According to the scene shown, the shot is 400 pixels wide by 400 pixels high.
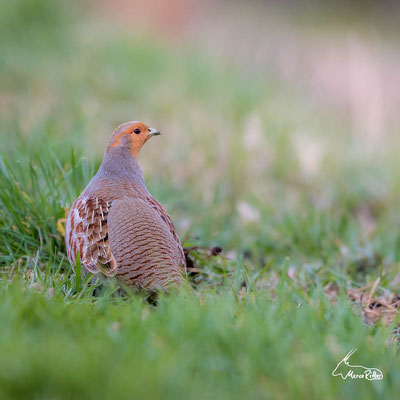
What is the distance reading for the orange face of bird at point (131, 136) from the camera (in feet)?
12.4

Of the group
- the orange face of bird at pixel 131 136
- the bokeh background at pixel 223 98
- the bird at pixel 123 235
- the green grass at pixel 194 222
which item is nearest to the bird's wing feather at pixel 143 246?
the bird at pixel 123 235

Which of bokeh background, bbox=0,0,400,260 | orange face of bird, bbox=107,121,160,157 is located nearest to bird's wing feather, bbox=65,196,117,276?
orange face of bird, bbox=107,121,160,157

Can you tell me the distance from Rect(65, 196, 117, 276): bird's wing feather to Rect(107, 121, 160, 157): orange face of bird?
1.51 ft

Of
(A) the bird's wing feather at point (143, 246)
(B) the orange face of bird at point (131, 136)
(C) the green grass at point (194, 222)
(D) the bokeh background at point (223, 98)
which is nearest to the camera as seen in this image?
(C) the green grass at point (194, 222)

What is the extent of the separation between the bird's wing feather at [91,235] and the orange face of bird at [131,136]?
1.51ft

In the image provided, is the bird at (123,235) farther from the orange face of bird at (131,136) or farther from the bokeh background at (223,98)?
the bokeh background at (223,98)

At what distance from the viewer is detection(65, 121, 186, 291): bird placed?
3133 millimetres

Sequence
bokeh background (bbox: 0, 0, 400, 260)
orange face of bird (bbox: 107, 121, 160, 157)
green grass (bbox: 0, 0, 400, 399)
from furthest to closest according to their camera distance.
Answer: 1. bokeh background (bbox: 0, 0, 400, 260)
2. orange face of bird (bbox: 107, 121, 160, 157)
3. green grass (bbox: 0, 0, 400, 399)

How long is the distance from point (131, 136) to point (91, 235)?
0.77 meters

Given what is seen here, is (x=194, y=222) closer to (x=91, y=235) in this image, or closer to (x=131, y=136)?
(x=131, y=136)

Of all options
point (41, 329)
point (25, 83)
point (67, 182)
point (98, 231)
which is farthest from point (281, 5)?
point (41, 329)

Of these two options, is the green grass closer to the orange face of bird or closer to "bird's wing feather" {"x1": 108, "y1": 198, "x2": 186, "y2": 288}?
→ "bird's wing feather" {"x1": 108, "y1": 198, "x2": 186, "y2": 288}

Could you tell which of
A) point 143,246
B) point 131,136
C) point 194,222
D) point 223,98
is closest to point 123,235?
point 143,246

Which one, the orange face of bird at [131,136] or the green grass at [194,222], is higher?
the orange face of bird at [131,136]
